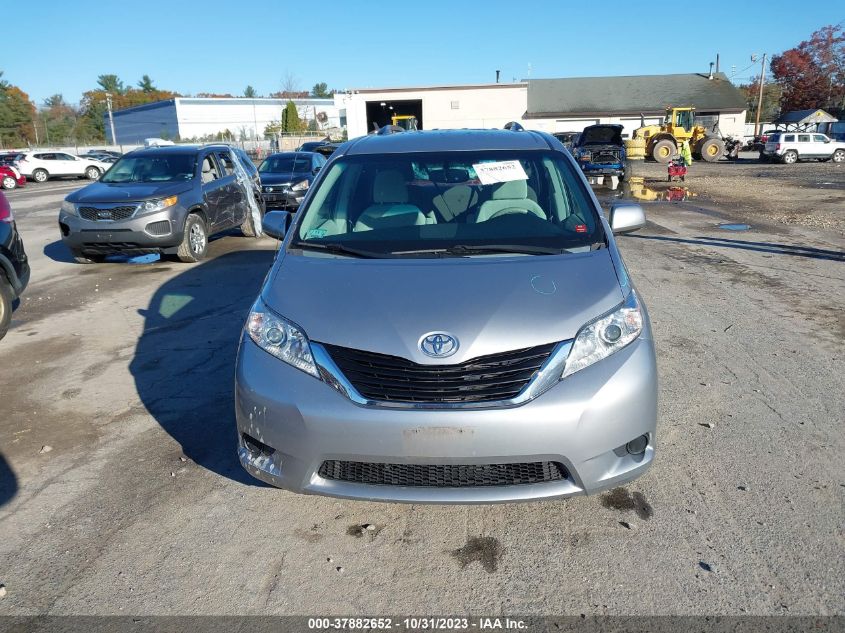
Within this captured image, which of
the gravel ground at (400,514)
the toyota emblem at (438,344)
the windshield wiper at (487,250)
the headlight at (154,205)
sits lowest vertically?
the gravel ground at (400,514)

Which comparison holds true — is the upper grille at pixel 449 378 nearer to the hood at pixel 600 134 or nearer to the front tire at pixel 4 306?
the front tire at pixel 4 306

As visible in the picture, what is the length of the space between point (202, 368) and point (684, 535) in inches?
152

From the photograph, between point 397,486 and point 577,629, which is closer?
point 577,629

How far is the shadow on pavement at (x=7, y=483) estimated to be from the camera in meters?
3.51

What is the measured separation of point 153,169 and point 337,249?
26.9ft

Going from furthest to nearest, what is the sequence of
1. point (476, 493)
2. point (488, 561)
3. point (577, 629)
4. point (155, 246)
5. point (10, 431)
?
point (155, 246) < point (10, 431) < point (488, 561) < point (476, 493) < point (577, 629)

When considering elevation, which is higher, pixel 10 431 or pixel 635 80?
pixel 635 80

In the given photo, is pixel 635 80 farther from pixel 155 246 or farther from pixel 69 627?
pixel 69 627

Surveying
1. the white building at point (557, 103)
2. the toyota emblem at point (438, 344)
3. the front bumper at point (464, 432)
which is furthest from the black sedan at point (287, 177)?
the white building at point (557, 103)

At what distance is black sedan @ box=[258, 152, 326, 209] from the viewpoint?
14.4 meters

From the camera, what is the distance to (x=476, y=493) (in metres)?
2.69

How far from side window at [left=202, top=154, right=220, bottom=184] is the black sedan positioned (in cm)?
279

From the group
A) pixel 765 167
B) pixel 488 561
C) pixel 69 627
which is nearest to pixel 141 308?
pixel 69 627

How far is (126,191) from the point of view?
9.59m
